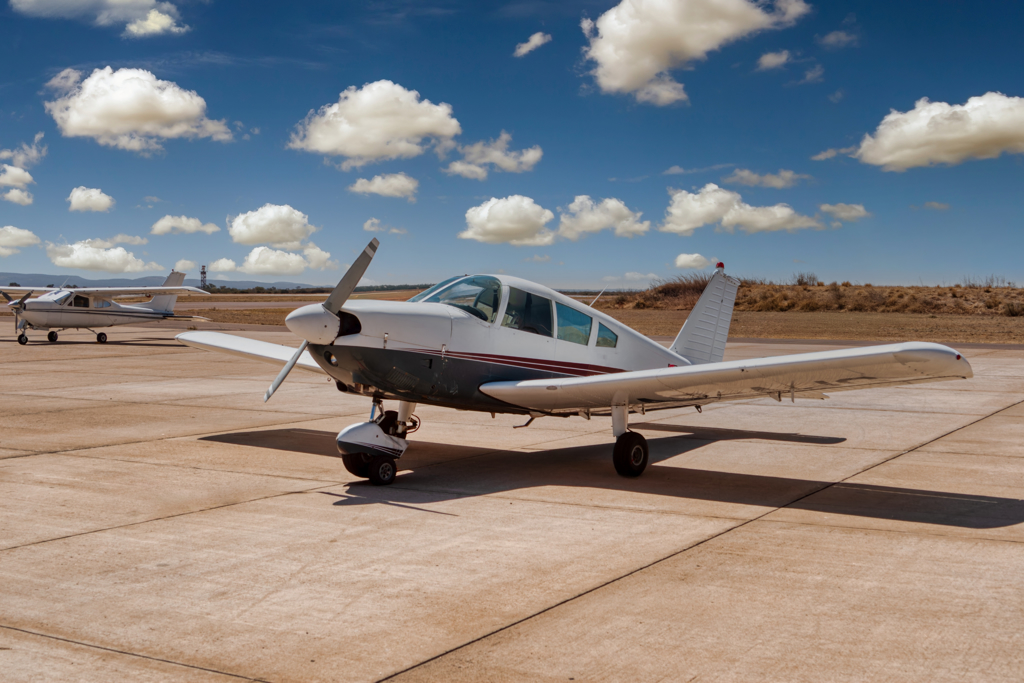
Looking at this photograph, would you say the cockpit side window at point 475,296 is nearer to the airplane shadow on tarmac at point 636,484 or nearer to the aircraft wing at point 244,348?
the airplane shadow on tarmac at point 636,484

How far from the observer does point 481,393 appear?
7.96 meters

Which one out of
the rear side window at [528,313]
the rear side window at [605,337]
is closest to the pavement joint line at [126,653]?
the rear side window at [528,313]

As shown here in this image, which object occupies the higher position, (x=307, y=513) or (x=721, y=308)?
(x=721, y=308)

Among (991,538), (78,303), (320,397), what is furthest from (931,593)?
(78,303)

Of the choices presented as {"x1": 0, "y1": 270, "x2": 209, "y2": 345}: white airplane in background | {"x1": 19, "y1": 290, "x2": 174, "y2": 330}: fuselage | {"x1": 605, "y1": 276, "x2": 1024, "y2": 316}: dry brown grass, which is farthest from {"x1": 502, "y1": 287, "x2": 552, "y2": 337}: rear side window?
{"x1": 605, "y1": 276, "x2": 1024, "y2": 316}: dry brown grass

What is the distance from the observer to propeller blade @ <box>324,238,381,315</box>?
686 cm

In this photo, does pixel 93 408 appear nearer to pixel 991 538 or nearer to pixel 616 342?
pixel 616 342

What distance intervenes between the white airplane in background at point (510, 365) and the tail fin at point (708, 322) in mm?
1496

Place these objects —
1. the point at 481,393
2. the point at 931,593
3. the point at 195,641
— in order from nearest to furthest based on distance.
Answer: the point at 195,641 < the point at 931,593 < the point at 481,393

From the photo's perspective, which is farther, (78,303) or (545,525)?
(78,303)

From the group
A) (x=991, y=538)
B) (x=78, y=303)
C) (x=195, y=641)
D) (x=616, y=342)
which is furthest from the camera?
(x=78, y=303)

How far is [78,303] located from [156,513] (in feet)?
92.2

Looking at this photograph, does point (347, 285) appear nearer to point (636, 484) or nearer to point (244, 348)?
point (636, 484)

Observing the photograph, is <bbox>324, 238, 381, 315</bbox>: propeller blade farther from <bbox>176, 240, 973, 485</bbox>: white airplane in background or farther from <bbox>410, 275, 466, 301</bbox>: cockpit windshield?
<bbox>410, 275, 466, 301</bbox>: cockpit windshield
